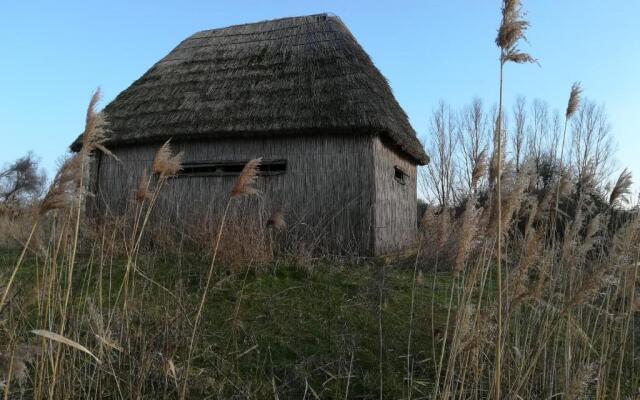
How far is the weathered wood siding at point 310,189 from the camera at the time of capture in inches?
301

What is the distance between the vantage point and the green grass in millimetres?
2721

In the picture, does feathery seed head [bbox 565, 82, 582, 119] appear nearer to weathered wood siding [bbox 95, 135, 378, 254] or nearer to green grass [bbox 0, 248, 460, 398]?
green grass [bbox 0, 248, 460, 398]

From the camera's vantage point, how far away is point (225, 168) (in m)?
8.36

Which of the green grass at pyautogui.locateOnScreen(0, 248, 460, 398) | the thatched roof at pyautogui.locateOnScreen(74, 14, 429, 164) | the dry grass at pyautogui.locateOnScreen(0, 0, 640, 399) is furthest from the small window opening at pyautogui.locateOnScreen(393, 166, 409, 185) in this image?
the green grass at pyautogui.locateOnScreen(0, 248, 460, 398)

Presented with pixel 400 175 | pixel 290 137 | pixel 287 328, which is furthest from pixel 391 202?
pixel 287 328

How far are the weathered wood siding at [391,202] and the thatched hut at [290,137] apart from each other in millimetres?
24

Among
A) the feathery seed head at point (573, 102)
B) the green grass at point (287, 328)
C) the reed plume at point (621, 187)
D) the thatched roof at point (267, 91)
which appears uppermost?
the thatched roof at point (267, 91)

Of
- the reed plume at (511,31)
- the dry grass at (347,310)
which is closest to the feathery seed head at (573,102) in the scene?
the dry grass at (347,310)

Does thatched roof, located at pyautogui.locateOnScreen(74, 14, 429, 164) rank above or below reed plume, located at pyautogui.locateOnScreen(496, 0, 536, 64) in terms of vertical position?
above

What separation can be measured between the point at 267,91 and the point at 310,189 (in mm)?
1941

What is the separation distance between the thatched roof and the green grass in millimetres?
2991

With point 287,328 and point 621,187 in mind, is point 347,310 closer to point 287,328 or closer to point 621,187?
point 287,328

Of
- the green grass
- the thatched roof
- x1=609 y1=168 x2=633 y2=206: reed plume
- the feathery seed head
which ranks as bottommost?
the green grass

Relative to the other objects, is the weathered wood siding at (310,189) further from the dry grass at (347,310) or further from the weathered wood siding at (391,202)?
the dry grass at (347,310)
